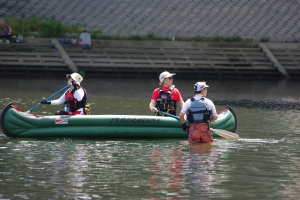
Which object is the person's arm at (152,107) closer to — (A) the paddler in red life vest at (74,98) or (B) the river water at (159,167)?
(B) the river water at (159,167)

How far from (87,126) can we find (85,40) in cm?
2058

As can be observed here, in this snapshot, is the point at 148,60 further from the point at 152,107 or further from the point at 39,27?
the point at 152,107

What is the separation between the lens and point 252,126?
18391 mm

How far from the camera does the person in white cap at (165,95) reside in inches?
605

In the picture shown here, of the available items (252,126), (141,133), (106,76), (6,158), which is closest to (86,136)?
(141,133)

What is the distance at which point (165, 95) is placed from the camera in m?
15.5

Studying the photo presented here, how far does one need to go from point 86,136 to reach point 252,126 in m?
4.76

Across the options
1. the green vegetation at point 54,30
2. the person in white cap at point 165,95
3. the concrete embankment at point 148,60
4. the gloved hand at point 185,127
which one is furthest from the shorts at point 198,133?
the green vegetation at point 54,30

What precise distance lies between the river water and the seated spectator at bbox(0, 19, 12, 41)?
50.9ft

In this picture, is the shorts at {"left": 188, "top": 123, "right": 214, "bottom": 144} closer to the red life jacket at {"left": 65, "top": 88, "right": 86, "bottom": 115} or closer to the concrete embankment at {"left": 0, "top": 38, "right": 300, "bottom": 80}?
the red life jacket at {"left": 65, "top": 88, "right": 86, "bottom": 115}

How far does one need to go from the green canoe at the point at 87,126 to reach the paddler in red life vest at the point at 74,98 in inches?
12.5

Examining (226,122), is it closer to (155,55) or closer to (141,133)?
(141,133)

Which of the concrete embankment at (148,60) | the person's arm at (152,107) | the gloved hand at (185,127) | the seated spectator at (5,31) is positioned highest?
the seated spectator at (5,31)

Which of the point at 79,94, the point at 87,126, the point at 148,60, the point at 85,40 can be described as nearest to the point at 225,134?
the point at 87,126
